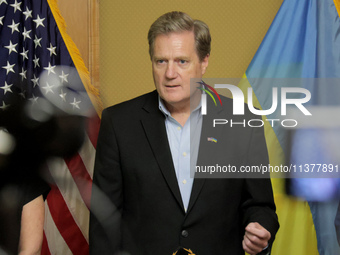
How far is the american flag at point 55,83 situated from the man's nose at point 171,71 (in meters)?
1.02

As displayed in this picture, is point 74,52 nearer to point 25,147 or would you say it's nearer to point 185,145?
point 25,147

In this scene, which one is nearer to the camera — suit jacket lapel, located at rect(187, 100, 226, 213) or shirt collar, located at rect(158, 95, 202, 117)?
suit jacket lapel, located at rect(187, 100, 226, 213)

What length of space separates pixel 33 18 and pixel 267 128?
1290mm

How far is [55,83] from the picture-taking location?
7.51 ft

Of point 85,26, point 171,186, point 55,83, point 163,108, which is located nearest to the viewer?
point 171,186

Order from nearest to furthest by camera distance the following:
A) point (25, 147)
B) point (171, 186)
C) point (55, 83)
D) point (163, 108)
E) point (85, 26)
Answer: point (171, 186) → point (163, 108) → point (25, 147) → point (55, 83) → point (85, 26)

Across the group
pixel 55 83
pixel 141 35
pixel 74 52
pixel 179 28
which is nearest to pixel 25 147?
pixel 55 83

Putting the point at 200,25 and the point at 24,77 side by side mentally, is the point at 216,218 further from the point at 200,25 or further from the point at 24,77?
the point at 24,77

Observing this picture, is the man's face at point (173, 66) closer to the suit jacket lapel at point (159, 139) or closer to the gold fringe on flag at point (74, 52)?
the suit jacket lapel at point (159, 139)

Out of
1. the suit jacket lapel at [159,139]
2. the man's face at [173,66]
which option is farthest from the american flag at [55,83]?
the man's face at [173,66]

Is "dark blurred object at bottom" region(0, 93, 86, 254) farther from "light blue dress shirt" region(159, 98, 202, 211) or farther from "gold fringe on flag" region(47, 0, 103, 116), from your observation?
"light blue dress shirt" region(159, 98, 202, 211)

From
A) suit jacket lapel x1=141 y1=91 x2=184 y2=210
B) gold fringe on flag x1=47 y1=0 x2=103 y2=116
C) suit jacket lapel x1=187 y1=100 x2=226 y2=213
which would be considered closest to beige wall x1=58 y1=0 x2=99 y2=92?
gold fringe on flag x1=47 y1=0 x2=103 y2=116

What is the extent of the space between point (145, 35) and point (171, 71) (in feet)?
3.88

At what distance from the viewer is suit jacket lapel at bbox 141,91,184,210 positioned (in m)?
1.42
